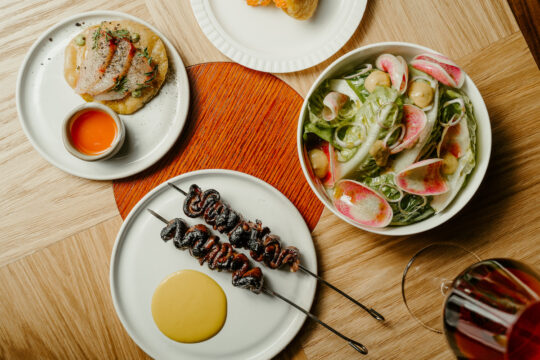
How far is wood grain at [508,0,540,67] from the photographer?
188cm

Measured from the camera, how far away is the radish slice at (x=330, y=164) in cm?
139

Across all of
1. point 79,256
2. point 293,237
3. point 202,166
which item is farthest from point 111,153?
point 293,237

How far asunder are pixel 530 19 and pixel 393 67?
1.08 metres

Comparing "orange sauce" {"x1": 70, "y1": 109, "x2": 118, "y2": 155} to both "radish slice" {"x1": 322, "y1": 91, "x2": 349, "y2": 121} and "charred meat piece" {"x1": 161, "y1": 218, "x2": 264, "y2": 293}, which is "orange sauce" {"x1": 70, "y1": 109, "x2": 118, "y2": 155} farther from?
"radish slice" {"x1": 322, "y1": 91, "x2": 349, "y2": 121}

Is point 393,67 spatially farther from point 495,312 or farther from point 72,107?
point 72,107

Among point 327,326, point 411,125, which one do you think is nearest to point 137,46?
point 411,125

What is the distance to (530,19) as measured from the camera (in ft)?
6.18

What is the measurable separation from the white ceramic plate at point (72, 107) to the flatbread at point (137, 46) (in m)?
0.03

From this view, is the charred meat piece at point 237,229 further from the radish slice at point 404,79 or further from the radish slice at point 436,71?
the radish slice at point 436,71

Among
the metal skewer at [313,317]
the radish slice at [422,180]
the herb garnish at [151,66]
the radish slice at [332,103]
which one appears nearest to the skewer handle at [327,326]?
the metal skewer at [313,317]

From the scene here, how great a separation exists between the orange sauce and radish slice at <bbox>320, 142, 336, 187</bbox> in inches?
Result: 31.2

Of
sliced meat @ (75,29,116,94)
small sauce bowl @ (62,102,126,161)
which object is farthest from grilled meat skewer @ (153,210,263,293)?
sliced meat @ (75,29,116,94)

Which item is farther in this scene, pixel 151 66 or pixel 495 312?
pixel 151 66

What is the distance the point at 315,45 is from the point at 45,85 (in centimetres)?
107
